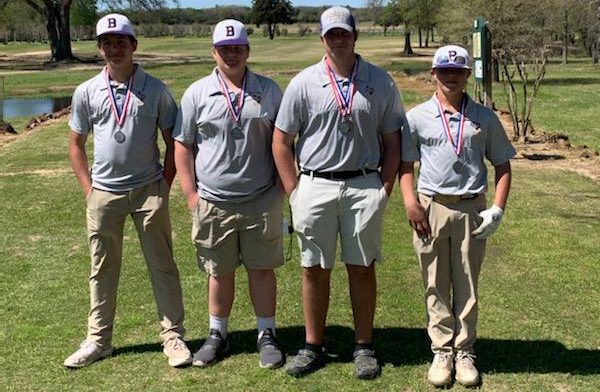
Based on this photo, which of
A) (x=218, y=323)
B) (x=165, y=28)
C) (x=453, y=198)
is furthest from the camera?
(x=165, y=28)

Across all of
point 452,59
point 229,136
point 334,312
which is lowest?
point 334,312

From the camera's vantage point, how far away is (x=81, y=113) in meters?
4.05

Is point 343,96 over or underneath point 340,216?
over

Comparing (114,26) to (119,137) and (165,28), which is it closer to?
(119,137)

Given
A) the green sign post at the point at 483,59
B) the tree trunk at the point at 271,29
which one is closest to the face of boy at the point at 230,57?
the green sign post at the point at 483,59

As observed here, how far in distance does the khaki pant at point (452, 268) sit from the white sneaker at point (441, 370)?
0.04 meters

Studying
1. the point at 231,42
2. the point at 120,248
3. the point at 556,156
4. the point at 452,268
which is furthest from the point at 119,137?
the point at 556,156

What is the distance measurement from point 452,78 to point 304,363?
1776 mm

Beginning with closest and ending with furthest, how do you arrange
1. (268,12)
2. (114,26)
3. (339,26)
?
(339,26), (114,26), (268,12)

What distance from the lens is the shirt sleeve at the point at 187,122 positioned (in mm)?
3887

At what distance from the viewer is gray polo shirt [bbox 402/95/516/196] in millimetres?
3740

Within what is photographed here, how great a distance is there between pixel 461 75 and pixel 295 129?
914mm

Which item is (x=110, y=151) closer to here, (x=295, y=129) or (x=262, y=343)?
(x=295, y=129)

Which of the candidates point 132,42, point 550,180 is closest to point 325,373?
point 132,42
